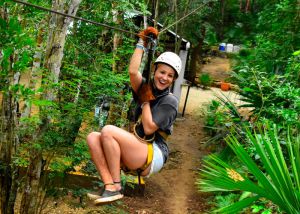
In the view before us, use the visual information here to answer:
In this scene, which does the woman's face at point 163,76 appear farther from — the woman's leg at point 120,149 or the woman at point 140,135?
the woman's leg at point 120,149

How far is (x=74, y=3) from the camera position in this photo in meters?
4.02

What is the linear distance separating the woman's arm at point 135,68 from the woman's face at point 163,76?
140 mm

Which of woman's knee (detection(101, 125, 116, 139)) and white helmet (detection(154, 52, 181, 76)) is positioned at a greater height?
white helmet (detection(154, 52, 181, 76))

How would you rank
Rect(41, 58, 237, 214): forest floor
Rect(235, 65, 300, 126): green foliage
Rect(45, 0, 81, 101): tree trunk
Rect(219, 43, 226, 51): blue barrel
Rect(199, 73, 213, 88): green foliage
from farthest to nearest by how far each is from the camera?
Rect(219, 43, 226, 51): blue barrel, Rect(199, 73, 213, 88): green foliage, Rect(41, 58, 237, 214): forest floor, Rect(235, 65, 300, 126): green foliage, Rect(45, 0, 81, 101): tree trunk

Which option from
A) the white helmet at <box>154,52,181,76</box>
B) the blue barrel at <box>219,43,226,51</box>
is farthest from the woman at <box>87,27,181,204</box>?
the blue barrel at <box>219,43,226,51</box>

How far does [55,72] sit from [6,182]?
5.27ft

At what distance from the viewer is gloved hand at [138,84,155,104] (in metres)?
2.93

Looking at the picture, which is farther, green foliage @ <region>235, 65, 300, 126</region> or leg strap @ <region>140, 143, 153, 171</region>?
green foliage @ <region>235, 65, 300, 126</region>

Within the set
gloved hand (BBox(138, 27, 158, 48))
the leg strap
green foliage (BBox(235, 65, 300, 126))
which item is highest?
gloved hand (BBox(138, 27, 158, 48))

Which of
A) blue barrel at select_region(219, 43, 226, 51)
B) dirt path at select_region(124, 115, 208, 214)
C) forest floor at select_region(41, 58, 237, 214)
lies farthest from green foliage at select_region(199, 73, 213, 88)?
dirt path at select_region(124, 115, 208, 214)

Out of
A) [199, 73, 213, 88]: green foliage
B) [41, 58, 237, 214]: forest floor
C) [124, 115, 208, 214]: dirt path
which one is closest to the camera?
[41, 58, 237, 214]: forest floor

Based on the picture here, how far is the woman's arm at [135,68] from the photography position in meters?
2.83

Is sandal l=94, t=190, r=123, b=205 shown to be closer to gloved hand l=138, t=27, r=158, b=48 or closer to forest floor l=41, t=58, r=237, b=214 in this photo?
gloved hand l=138, t=27, r=158, b=48

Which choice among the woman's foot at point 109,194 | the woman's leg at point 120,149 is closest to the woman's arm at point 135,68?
the woman's leg at point 120,149
